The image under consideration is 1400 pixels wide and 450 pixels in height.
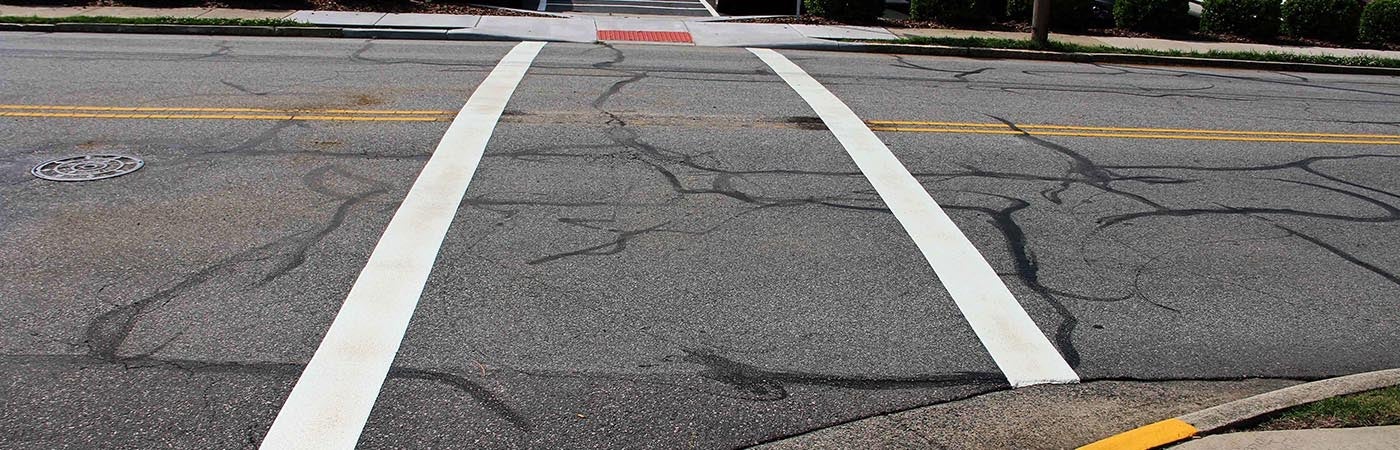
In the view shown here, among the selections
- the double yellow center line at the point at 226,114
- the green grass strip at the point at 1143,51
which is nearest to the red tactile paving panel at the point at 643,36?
the green grass strip at the point at 1143,51

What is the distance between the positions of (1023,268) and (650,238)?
2.28 meters

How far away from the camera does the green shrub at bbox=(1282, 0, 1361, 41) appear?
68.8ft

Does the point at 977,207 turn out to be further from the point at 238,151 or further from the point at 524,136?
the point at 238,151

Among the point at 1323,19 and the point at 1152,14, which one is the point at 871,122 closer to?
the point at 1152,14

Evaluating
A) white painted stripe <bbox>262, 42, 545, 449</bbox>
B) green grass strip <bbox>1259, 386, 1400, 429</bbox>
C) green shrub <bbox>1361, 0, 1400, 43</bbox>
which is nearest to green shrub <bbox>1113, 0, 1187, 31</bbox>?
green shrub <bbox>1361, 0, 1400, 43</bbox>

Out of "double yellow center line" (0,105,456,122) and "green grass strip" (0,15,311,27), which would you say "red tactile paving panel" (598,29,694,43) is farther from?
"double yellow center line" (0,105,456,122)

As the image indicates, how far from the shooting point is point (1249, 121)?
1158 cm

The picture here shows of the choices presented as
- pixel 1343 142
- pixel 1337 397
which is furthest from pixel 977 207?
pixel 1343 142

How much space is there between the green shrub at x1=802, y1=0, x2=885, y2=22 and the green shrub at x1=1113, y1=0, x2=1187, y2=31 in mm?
4779

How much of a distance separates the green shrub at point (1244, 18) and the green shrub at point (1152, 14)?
870 millimetres

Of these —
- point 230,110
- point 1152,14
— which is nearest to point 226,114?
point 230,110

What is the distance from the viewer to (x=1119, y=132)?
34.7 feet

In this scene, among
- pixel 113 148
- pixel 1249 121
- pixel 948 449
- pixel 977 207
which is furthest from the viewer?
pixel 1249 121

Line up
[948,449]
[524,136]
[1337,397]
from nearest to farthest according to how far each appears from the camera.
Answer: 1. [948,449]
2. [1337,397]
3. [524,136]
